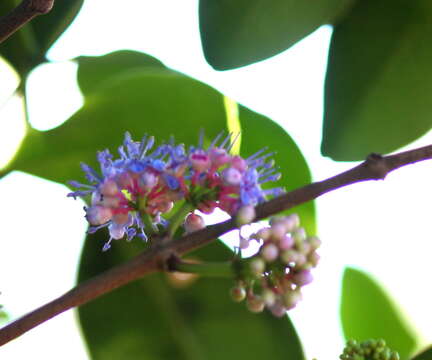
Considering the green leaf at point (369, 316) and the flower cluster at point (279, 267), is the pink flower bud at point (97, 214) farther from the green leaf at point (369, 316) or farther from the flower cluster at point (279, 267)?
the green leaf at point (369, 316)

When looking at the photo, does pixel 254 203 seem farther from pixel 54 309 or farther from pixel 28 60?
pixel 28 60

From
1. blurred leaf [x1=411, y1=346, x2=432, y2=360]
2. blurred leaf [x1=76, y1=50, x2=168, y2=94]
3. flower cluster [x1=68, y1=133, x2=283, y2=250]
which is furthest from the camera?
blurred leaf [x1=76, y1=50, x2=168, y2=94]

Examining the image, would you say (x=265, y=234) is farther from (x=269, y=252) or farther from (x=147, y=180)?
(x=147, y=180)

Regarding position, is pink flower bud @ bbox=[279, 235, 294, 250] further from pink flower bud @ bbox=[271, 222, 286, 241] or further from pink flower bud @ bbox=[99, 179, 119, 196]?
pink flower bud @ bbox=[99, 179, 119, 196]

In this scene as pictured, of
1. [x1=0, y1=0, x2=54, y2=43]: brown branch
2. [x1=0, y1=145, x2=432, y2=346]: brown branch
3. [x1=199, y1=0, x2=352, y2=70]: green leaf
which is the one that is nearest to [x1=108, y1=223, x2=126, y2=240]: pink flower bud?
[x1=0, y1=145, x2=432, y2=346]: brown branch

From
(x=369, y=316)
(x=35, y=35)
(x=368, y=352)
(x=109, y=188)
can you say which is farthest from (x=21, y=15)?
(x=369, y=316)

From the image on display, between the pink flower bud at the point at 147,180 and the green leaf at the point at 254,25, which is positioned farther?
the green leaf at the point at 254,25

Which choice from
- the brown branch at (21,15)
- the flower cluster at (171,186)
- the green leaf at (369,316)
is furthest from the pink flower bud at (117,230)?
the green leaf at (369,316)
